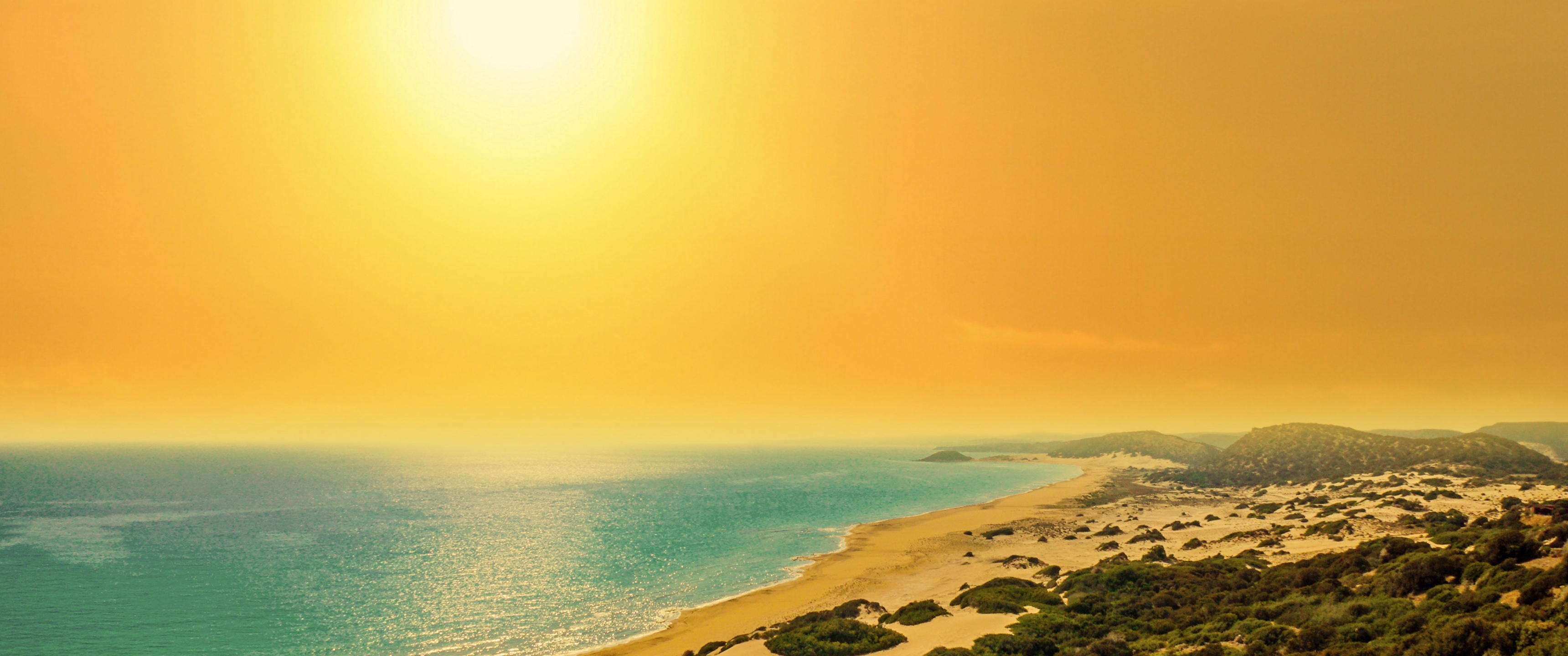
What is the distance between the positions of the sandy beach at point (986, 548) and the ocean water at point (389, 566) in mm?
3799

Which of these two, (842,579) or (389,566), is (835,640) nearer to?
(842,579)

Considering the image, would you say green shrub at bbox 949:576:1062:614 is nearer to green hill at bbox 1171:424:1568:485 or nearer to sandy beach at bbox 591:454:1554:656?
sandy beach at bbox 591:454:1554:656

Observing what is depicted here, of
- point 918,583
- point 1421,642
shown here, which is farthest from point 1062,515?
point 1421,642

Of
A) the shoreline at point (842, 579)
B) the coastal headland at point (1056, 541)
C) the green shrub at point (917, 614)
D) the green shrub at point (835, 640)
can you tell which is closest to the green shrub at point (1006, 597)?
the coastal headland at point (1056, 541)

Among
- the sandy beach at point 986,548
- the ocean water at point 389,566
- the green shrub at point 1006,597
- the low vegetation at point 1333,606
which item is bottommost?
the ocean water at point 389,566

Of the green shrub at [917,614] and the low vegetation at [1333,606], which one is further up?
the low vegetation at [1333,606]

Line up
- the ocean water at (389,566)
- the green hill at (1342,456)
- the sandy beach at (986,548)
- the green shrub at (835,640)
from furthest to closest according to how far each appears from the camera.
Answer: the green hill at (1342,456) < the ocean water at (389,566) < the sandy beach at (986,548) < the green shrub at (835,640)

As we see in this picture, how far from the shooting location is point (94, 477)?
644 ft

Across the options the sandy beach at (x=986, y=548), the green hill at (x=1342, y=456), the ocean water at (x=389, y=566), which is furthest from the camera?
the green hill at (x=1342, y=456)

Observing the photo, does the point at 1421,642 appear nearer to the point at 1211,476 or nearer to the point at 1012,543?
the point at 1012,543

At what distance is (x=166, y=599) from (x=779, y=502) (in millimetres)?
85400

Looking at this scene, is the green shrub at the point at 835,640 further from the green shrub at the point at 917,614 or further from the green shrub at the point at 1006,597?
the green shrub at the point at 1006,597

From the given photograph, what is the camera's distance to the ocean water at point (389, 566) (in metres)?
41.1

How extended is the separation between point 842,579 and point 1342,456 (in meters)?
114
